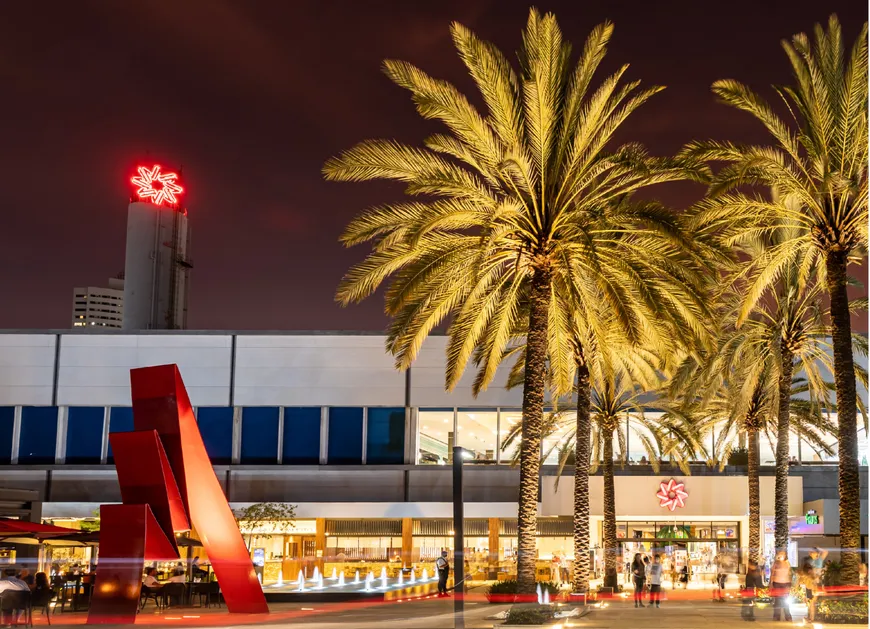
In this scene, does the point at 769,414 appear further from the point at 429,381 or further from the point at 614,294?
the point at 614,294

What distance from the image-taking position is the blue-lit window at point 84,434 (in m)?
49.5

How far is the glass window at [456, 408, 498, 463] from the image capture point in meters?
49.8

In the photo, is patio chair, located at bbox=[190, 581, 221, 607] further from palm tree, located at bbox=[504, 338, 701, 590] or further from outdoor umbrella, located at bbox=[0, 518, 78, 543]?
palm tree, located at bbox=[504, 338, 701, 590]

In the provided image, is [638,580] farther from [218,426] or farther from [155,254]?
[155,254]

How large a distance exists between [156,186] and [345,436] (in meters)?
45.4

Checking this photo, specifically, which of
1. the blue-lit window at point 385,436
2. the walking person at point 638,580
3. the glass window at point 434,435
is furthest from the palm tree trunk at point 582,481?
the blue-lit window at point 385,436

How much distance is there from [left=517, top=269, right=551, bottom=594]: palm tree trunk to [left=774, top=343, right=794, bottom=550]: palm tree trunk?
10486 mm

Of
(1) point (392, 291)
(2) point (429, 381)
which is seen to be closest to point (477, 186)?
(1) point (392, 291)

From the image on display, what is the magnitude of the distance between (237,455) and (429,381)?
32.7 feet

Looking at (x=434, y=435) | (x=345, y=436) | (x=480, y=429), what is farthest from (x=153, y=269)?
(x=480, y=429)

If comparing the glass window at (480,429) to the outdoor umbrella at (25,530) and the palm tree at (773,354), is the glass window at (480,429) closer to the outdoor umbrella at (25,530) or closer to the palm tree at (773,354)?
the palm tree at (773,354)

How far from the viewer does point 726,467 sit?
5022 centimetres

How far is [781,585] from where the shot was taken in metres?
25.1

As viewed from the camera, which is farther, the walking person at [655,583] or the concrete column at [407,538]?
the concrete column at [407,538]
